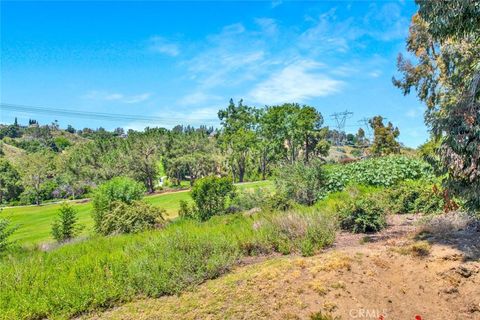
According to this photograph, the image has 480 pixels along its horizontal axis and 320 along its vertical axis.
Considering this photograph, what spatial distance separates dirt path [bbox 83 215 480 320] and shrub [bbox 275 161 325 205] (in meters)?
8.82

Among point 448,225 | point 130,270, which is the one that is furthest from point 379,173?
point 130,270

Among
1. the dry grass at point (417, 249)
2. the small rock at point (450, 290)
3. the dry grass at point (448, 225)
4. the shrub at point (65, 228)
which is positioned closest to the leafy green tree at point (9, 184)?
the shrub at point (65, 228)

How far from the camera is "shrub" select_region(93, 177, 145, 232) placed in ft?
51.5

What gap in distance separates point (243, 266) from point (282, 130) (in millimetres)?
49230

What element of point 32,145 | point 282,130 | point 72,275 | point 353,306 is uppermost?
point 32,145

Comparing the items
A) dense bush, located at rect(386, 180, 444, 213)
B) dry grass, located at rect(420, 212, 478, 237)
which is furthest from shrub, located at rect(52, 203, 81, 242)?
dry grass, located at rect(420, 212, 478, 237)

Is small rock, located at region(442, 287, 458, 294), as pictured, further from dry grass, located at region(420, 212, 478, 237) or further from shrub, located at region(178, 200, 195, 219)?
shrub, located at region(178, 200, 195, 219)

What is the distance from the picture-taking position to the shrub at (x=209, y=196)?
53.4 feet

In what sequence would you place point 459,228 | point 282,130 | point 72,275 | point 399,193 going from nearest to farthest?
point 72,275, point 459,228, point 399,193, point 282,130

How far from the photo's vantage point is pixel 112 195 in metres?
16.0

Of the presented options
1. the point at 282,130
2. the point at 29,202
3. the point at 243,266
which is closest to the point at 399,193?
the point at 243,266

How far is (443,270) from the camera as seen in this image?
20.3ft

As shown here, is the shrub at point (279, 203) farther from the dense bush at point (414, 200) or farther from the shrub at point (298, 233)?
the shrub at point (298, 233)

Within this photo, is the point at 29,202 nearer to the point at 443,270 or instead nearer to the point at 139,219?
the point at 139,219
